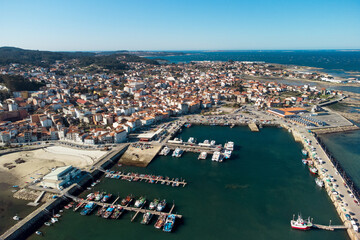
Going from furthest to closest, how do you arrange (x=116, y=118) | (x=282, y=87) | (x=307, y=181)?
(x=282, y=87)
(x=116, y=118)
(x=307, y=181)

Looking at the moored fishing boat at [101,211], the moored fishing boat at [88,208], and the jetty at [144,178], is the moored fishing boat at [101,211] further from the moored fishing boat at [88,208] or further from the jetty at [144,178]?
the jetty at [144,178]

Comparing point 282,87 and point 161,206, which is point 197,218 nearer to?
point 161,206

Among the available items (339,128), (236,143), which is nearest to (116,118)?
(236,143)

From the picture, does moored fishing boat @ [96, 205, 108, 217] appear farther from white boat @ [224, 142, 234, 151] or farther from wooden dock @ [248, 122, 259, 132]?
wooden dock @ [248, 122, 259, 132]

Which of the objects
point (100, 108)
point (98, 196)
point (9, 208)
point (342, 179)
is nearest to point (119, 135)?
point (98, 196)

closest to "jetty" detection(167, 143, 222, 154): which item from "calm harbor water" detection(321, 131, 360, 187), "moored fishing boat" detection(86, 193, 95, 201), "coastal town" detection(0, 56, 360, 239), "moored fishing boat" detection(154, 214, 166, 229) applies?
"coastal town" detection(0, 56, 360, 239)

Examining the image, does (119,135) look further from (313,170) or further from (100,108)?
(313,170)

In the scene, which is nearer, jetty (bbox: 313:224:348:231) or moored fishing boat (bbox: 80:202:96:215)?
jetty (bbox: 313:224:348:231)
